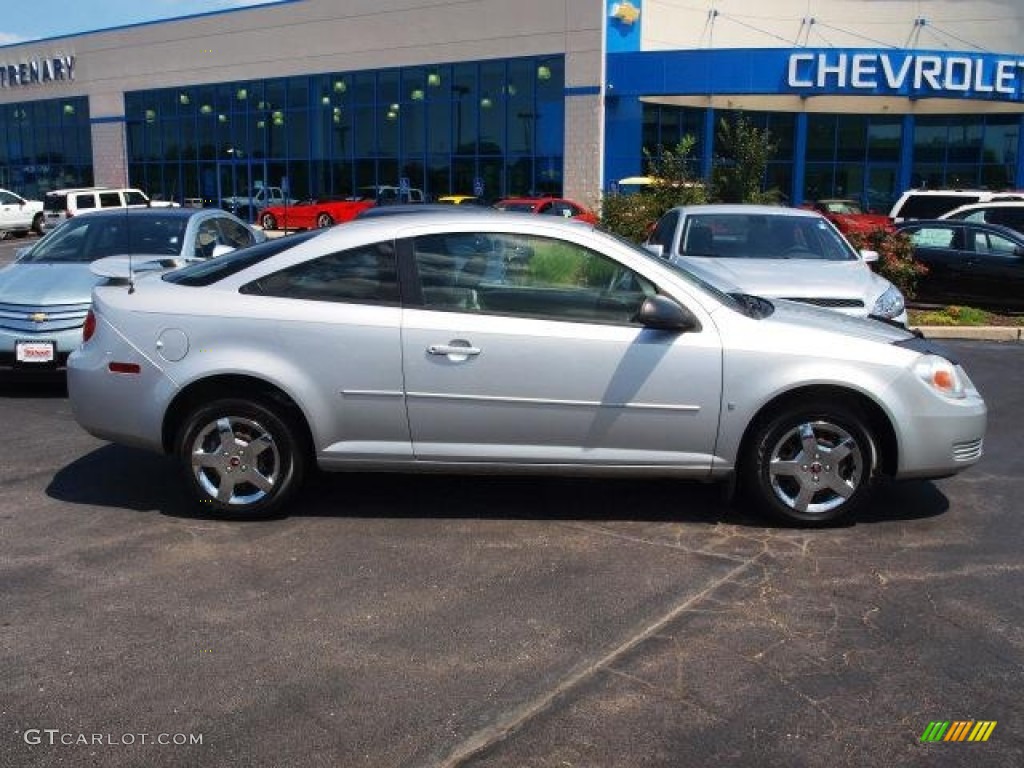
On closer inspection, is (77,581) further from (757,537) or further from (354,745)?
(757,537)

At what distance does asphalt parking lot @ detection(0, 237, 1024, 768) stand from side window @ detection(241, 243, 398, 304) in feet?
4.02

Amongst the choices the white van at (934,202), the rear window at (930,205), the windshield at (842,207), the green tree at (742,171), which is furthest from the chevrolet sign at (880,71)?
the green tree at (742,171)

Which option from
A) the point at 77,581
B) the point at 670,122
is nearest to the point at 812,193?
the point at 670,122

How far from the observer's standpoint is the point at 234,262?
17.9ft

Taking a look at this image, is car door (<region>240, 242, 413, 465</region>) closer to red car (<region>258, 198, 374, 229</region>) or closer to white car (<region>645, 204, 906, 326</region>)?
white car (<region>645, 204, 906, 326</region>)

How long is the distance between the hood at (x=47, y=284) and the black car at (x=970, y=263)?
1135 centimetres

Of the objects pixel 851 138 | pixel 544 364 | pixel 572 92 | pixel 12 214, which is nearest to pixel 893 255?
pixel 544 364

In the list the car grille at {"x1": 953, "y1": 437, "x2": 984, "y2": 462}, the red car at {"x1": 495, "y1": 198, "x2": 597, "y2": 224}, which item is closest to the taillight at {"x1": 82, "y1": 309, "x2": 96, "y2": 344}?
the car grille at {"x1": 953, "y1": 437, "x2": 984, "y2": 462}

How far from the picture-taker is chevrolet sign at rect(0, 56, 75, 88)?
45.3 meters

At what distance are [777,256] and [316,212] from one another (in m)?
26.8

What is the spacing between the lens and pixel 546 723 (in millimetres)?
3318

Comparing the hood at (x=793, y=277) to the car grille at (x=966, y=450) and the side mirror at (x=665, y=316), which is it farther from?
the side mirror at (x=665, y=316)

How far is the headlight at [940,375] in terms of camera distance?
5.18 meters

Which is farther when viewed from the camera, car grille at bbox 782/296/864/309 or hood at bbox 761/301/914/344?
car grille at bbox 782/296/864/309
